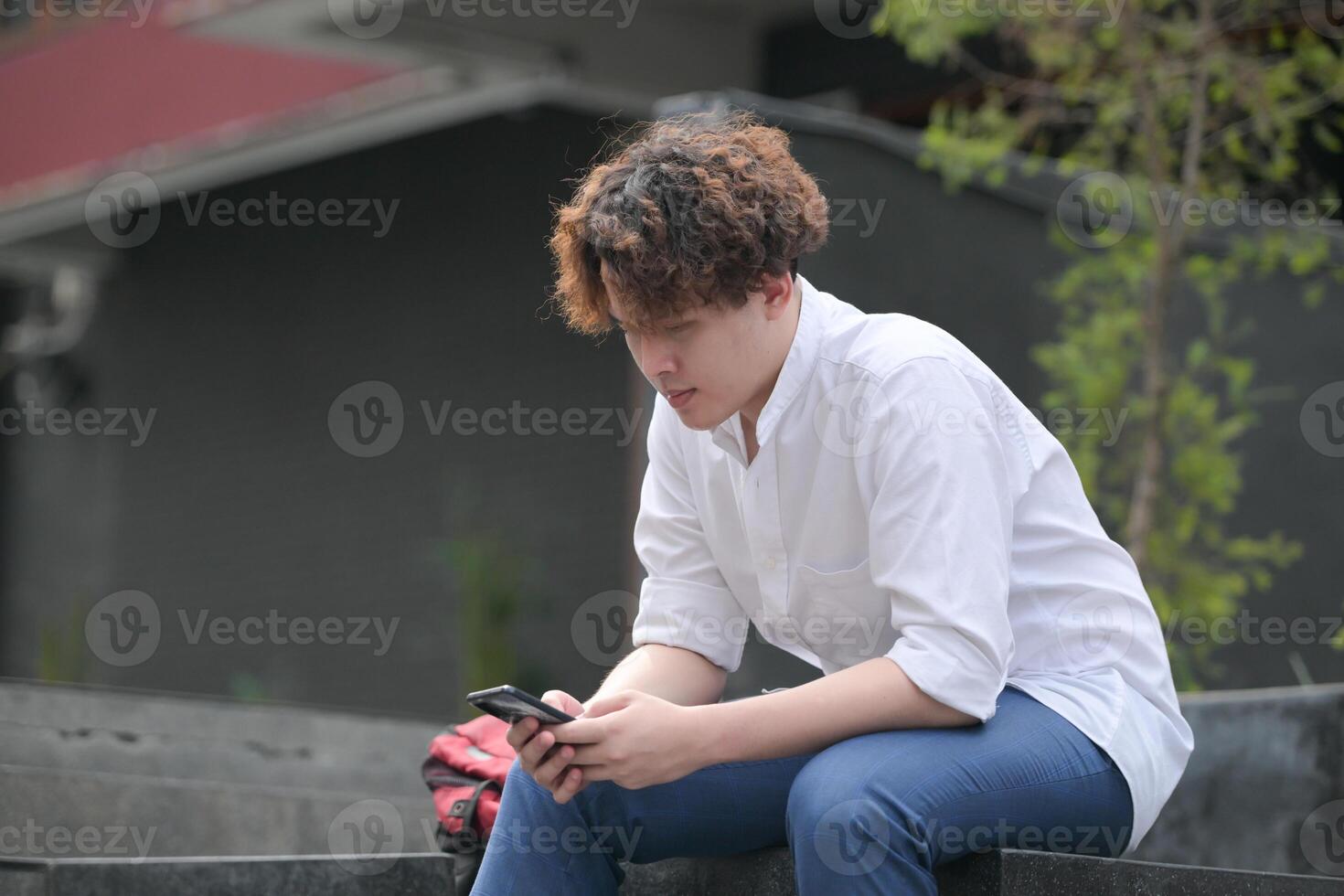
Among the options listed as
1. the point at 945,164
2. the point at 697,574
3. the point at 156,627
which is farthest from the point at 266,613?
the point at 697,574

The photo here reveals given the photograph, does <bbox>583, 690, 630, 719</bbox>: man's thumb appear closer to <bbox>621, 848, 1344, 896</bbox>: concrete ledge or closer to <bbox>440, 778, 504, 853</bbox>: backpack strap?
<bbox>621, 848, 1344, 896</bbox>: concrete ledge

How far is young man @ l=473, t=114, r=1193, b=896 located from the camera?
2.18 metres

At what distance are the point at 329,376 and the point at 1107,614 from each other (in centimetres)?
877

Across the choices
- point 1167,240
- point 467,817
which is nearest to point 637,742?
point 467,817

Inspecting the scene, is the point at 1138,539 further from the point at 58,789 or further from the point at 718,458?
the point at 58,789

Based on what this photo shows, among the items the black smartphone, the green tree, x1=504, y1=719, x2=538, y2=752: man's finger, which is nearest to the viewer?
the black smartphone

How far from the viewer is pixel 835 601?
2.47 m

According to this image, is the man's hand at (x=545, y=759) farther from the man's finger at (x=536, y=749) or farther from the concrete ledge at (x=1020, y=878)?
the concrete ledge at (x=1020, y=878)

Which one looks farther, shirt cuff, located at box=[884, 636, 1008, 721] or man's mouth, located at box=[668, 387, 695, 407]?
man's mouth, located at box=[668, 387, 695, 407]

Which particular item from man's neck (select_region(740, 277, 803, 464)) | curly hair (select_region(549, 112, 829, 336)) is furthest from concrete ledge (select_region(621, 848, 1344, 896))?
curly hair (select_region(549, 112, 829, 336))

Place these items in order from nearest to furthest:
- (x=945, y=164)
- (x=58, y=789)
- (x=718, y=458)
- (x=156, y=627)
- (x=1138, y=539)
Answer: (x=718, y=458) → (x=58, y=789) → (x=1138, y=539) → (x=945, y=164) → (x=156, y=627)

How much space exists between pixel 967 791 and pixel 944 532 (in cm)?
34

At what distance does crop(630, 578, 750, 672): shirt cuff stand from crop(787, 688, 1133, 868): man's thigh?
0.45 m

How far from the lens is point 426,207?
33.9 feet
